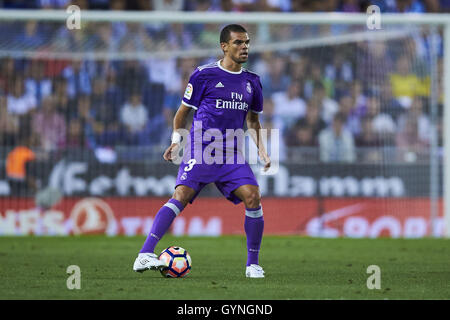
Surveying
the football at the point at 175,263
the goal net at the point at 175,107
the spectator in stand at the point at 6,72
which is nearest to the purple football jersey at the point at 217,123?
the football at the point at 175,263

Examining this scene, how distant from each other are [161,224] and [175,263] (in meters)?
0.36

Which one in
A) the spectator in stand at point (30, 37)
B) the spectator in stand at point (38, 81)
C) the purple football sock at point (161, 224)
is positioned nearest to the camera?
the purple football sock at point (161, 224)

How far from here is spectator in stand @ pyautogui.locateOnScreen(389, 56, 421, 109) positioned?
15.0 metres

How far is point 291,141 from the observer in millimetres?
15062

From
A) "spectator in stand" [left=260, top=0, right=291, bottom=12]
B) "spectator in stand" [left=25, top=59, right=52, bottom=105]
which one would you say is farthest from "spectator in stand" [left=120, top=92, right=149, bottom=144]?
"spectator in stand" [left=260, top=0, right=291, bottom=12]

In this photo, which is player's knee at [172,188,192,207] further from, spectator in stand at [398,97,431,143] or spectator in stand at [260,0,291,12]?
spectator in stand at [260,0,291,12]

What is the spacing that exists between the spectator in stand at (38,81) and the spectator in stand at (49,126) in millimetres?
115

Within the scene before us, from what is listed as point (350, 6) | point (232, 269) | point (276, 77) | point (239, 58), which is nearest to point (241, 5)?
point (350, 6)

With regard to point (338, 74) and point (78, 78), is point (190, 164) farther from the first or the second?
point (338, 74)

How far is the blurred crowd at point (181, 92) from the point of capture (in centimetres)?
1484

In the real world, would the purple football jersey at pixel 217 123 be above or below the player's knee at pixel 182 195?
above

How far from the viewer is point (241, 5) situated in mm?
17953

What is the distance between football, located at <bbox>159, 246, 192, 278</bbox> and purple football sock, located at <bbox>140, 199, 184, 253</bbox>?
15 centimetres

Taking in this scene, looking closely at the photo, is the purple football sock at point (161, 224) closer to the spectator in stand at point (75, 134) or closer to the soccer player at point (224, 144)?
the soccer player at point (224, 144)
